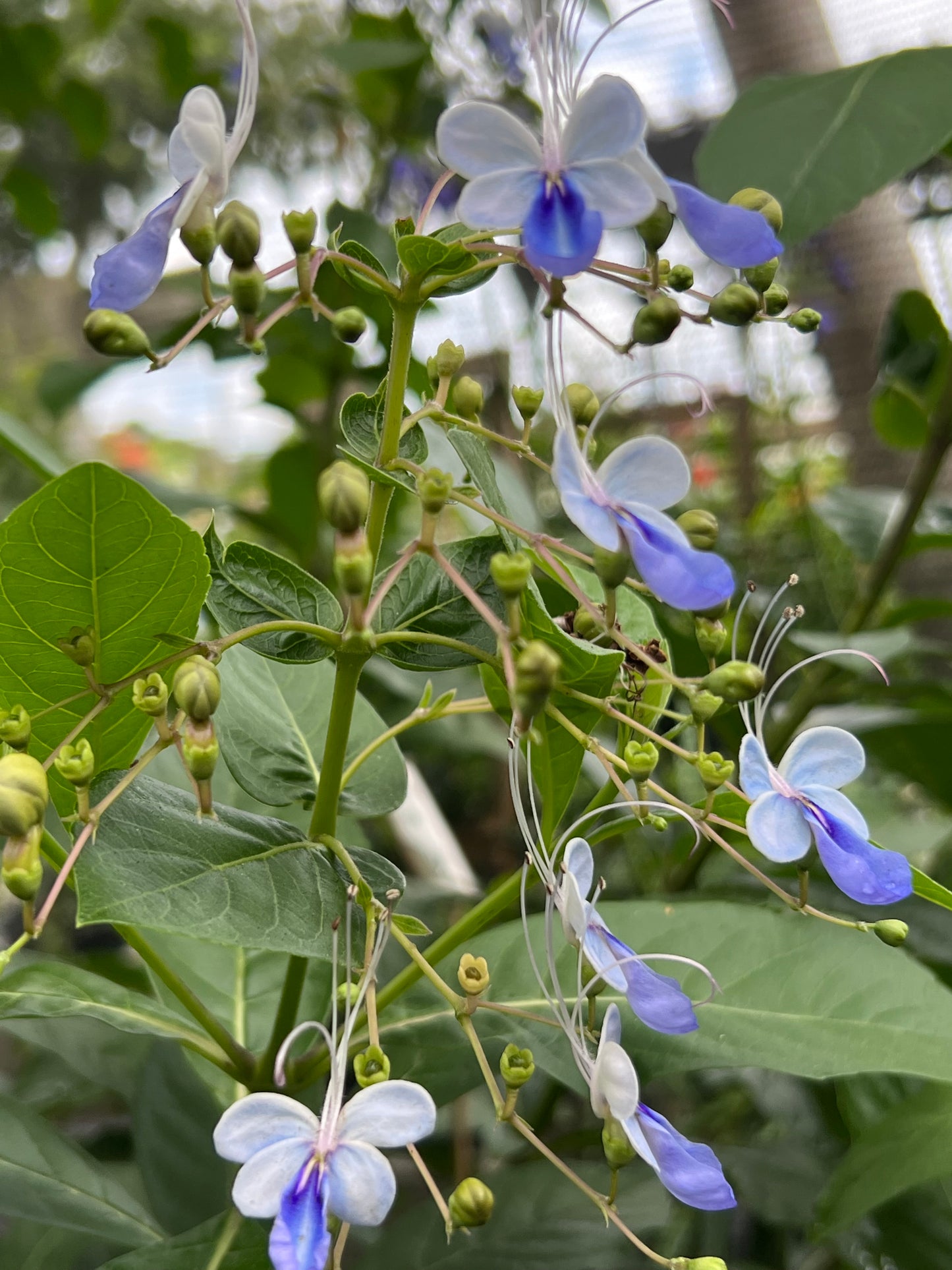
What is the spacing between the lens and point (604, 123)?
29cm

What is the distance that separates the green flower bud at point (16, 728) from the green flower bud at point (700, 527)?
8.0 inches

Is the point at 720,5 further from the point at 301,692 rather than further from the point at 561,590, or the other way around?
the point at 301,692

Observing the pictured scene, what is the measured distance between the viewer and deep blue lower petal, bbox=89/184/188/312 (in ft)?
1.05

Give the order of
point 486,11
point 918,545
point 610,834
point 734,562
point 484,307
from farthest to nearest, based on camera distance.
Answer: point 484,307, point 734,562, point 486,11, point 918,545, point 610,834

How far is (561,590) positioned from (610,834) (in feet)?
0.34

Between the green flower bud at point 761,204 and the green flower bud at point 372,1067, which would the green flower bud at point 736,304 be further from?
the green flower bud at point 372,1067

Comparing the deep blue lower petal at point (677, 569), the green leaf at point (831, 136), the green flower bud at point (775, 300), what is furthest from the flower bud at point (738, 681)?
the green leaf at point (831, 136)

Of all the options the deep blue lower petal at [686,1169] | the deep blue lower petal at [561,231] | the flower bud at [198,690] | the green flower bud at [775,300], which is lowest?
the deep blue lower petal at [686,1169]

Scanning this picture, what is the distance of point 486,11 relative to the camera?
118cm

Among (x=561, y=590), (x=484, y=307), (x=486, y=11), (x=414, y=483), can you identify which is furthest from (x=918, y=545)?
(x=484, y=307)

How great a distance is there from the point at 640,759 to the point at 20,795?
0.18m

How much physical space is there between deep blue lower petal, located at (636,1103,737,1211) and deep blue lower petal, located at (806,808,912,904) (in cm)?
9

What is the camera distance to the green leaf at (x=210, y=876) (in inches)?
12.3

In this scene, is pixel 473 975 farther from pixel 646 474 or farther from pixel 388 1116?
pixel 646 474
